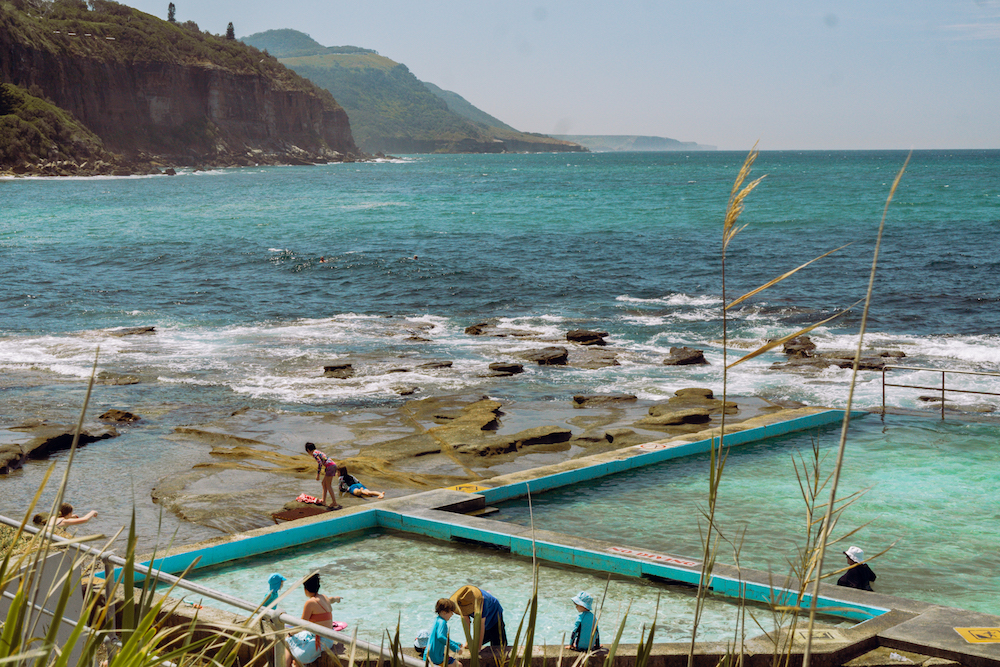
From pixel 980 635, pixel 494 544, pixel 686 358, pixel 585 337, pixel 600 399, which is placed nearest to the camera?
pixel 980 635

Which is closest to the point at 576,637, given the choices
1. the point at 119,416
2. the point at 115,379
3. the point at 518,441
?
the point at 518,441

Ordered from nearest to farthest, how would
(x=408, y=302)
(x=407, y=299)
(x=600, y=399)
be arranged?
(x=600, y=399) < (x=408, y=302) < (x=407, y=299)

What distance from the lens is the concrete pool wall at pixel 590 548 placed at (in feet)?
24.6

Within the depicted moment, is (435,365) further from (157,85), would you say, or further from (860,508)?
(157,85)

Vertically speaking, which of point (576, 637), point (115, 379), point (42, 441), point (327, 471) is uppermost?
point (576, 637)

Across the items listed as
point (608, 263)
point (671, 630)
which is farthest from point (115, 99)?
point (671, 630)

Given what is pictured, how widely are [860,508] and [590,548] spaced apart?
191 inches

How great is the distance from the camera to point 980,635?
7.48 meters

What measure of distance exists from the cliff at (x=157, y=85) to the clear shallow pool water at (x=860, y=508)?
114m

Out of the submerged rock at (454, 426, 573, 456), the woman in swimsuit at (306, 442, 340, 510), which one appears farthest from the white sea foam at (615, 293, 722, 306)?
the woman in swimsuit at (306, 442, 340, 510)

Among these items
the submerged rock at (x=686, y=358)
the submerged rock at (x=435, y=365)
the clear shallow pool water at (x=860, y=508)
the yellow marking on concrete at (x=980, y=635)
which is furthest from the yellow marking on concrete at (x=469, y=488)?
the submerged rock at (x=686, y=358)

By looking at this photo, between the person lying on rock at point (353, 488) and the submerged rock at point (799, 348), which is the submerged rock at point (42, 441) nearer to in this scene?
the person lying on rock at point (353, 488)

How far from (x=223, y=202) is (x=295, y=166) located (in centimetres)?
8735

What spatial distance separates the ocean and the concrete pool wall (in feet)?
6.06
